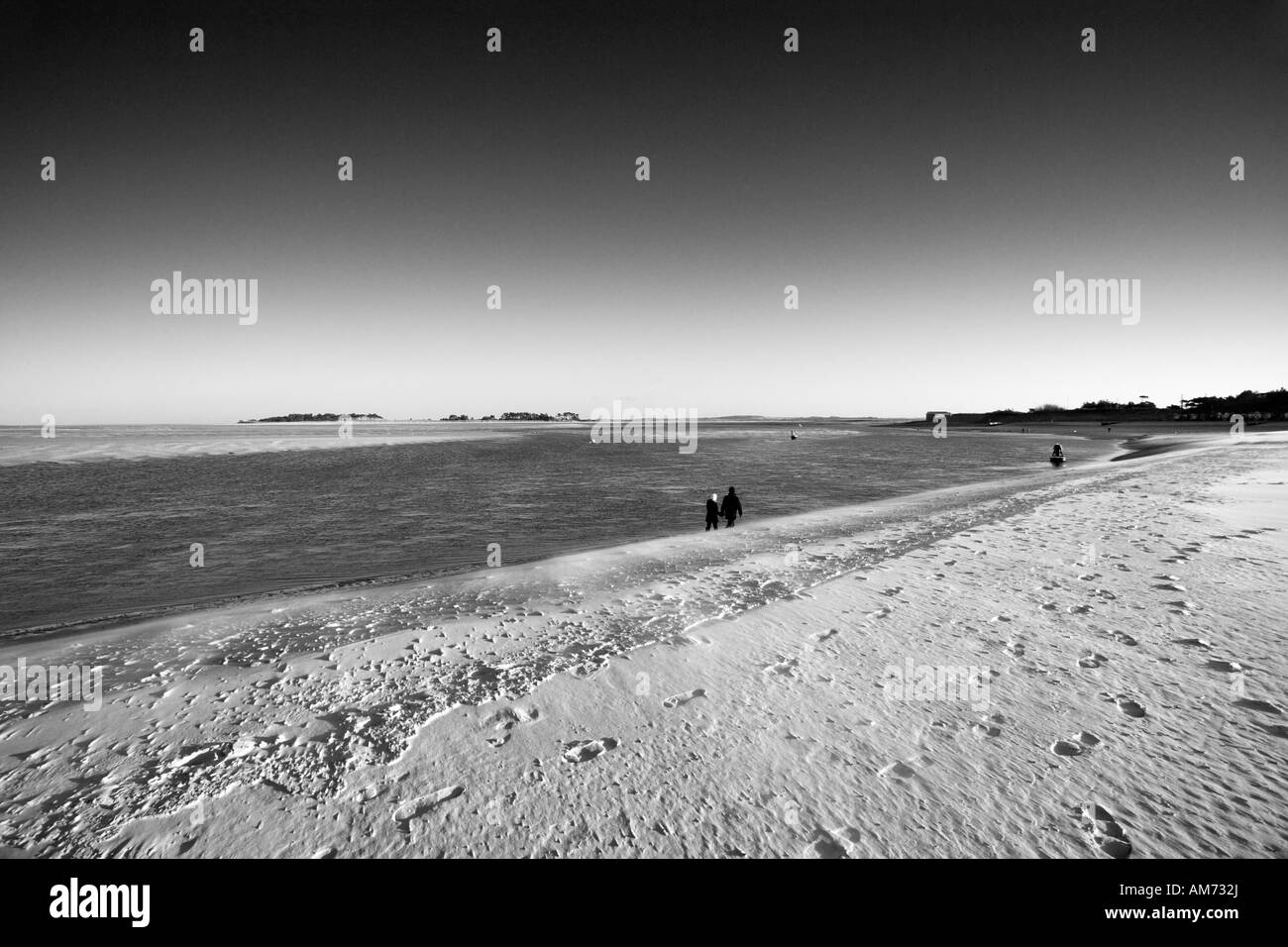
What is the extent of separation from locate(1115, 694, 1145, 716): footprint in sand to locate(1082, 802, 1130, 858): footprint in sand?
175 centimetres

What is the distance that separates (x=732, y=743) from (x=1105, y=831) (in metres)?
2.60

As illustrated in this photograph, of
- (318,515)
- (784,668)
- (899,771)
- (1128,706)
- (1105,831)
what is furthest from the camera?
(318,515)

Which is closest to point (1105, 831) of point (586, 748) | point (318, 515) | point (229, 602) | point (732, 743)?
point (732, 743)

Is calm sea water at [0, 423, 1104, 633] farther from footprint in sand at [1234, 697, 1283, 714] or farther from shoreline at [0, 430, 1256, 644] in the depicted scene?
footprint in sand at [1234, 697, 1283, 714]

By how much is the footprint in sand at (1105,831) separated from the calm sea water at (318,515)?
37.6ft

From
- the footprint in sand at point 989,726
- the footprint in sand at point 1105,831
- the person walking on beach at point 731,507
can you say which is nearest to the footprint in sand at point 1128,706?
the footprint in sand at point 989,726

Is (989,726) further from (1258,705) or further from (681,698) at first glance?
(681,698)

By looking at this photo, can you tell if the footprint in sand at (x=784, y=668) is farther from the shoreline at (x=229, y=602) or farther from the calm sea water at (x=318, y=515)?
the calm sea water at (x=318, y=515)

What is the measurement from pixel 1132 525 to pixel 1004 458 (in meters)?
37.9

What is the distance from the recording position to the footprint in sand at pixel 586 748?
441 centimetres

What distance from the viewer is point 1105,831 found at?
3426 mm
